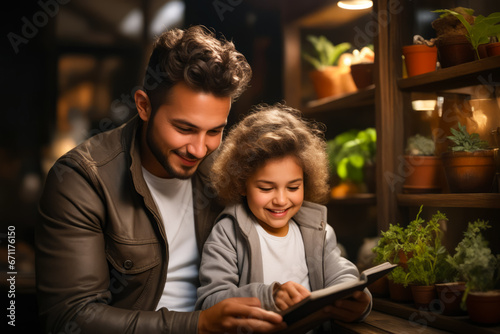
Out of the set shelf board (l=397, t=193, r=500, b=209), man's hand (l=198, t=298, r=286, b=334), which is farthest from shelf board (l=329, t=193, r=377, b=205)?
man's hand (l=198, t=298, r=286, b=334)

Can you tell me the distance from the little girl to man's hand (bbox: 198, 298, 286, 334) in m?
0.10

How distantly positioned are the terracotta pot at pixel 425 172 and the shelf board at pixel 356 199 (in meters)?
0.37

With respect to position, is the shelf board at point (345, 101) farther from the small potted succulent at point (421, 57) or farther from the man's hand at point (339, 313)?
the man's hand at point (339, 313)

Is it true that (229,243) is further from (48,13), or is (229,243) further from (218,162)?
(48,13)

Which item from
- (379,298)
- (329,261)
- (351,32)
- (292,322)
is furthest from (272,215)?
(351,32)

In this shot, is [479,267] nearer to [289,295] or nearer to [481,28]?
[289,295]

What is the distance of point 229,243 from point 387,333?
581mm

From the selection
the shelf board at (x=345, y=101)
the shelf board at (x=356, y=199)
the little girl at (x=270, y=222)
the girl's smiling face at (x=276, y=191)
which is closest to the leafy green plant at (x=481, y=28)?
the shelf board at (x=345, y=101)

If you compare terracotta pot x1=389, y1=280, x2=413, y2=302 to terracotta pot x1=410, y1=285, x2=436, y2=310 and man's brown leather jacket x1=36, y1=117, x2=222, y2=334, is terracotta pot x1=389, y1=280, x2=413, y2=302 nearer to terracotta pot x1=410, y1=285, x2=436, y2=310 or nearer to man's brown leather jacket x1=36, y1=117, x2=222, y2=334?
terracotta pot x1=410, y1=285, x2=436, y2=310

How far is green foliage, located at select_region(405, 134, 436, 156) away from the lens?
202cm

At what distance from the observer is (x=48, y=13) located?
356cm

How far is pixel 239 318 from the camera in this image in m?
1.41

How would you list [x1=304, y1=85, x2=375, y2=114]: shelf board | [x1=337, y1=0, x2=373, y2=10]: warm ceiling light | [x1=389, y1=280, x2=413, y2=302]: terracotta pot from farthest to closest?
[x1=337, y1=0, x2=373, y2=10]: warm ceiling light < [x1=304, y1=85, x2=375, y2=114]: shelf board < [x1=389, y1=280, x2=413, y2=302]: terracotta pot

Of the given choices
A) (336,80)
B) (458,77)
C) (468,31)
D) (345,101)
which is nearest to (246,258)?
(458,77)
